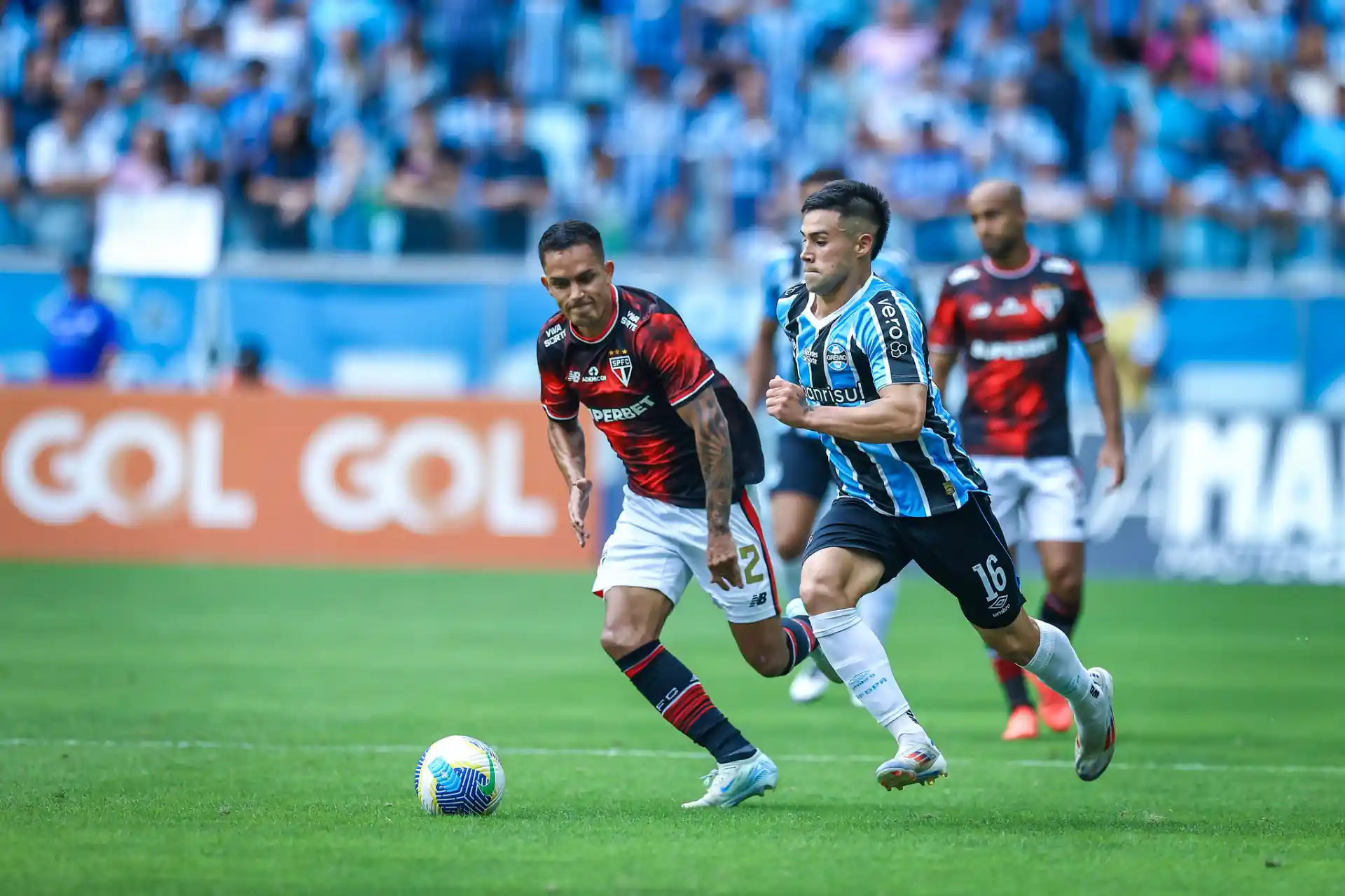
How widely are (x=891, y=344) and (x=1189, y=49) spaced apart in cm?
1670

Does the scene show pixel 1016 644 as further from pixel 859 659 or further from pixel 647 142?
pixel 647 142

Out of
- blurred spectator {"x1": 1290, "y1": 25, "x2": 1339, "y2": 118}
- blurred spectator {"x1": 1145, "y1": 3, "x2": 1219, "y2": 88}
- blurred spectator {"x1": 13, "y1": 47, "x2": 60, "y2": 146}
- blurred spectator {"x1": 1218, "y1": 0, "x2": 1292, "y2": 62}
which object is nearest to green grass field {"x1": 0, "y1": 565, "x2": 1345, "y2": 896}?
blurred spectator {"x1": 13, "y1": 47, "x2": 60, "y2": 146}

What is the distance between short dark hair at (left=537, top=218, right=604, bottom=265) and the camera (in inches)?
282

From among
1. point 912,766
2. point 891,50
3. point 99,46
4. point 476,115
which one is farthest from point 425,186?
point 912,766

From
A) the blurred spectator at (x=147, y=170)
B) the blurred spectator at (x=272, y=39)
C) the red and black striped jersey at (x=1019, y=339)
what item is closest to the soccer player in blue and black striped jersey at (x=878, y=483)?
the red and black striped jersey at (x=1019, y=339)

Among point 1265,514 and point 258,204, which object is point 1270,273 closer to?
point 1265,514

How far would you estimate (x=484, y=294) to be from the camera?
1905cm

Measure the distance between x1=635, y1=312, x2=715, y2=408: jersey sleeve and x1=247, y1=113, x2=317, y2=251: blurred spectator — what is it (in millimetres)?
12765

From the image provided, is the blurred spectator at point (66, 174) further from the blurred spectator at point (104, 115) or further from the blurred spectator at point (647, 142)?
the blurred spectator at point (647, 142)

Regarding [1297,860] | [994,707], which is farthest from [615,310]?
[994,707]

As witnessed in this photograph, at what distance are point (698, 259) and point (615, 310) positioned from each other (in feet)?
38.8

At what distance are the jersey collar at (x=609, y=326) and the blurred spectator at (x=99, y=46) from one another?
15649 millimetres

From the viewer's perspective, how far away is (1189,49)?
72.4 ft

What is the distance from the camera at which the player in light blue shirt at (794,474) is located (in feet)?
34.8
